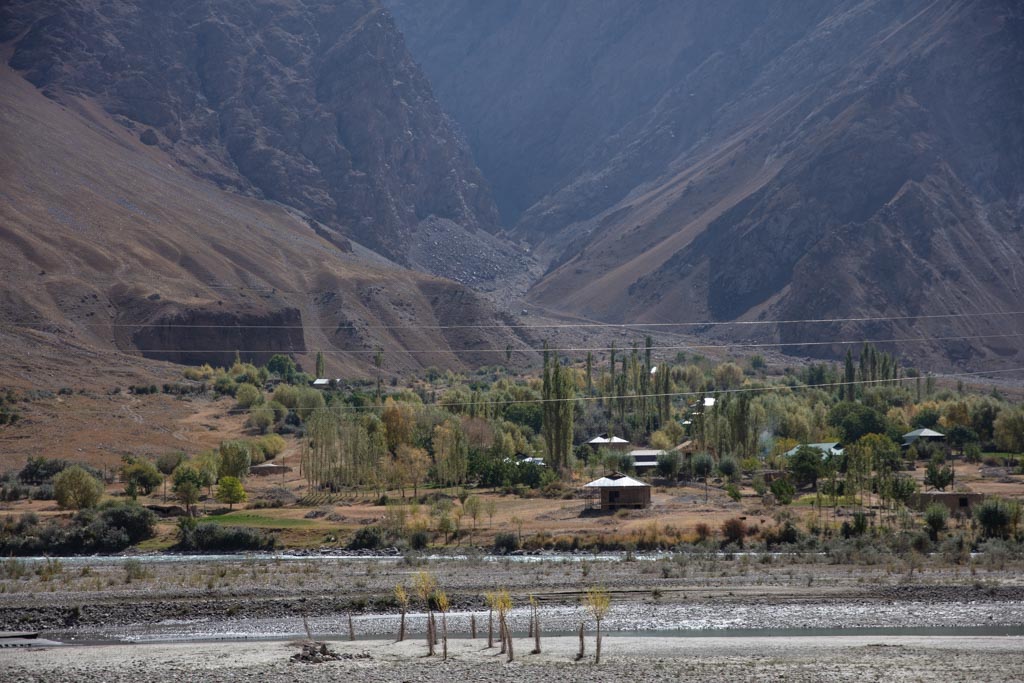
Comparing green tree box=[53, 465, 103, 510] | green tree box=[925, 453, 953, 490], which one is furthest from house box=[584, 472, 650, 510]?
green tree box=[53, 465, 103, 510]

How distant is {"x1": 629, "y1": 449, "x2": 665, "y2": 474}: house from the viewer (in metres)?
86.2

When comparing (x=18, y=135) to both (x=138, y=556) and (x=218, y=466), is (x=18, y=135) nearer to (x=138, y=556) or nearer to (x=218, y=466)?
(x=218, y=466)

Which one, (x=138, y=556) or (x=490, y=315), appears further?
(x=490, y=315)

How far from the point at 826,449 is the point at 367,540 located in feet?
130

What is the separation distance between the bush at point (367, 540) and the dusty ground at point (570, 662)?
23.9 metres

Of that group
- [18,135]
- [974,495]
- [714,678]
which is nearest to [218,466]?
[974,495]

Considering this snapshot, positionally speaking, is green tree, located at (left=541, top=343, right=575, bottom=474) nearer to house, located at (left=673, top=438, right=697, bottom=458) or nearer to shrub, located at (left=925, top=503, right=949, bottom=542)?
house, located at (left=673, top=438, right=697, bottom=458)

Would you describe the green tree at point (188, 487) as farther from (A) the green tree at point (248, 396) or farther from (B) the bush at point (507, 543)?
(A) the green tree at point (248, 396)

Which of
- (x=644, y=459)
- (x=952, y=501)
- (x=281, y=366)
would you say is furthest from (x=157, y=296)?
(x=952, y=501)

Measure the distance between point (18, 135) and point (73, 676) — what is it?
17710 cm

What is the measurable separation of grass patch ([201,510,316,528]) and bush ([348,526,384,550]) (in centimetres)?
581

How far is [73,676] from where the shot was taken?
3189 centimetres

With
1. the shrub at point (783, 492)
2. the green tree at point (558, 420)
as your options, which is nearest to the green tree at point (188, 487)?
the green tree at point (558, 420)

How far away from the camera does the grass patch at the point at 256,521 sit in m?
66.0
